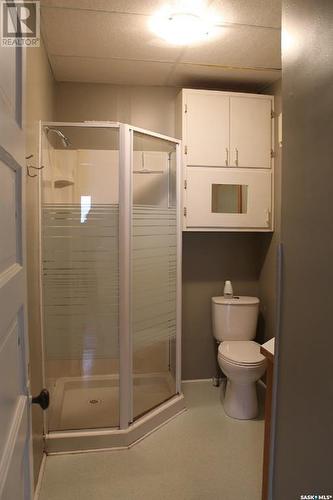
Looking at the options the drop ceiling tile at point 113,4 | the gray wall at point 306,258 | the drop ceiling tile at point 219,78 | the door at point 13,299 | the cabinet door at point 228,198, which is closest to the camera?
the door at point 13,299

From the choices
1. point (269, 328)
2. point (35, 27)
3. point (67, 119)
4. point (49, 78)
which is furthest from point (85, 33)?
point (269, 328)

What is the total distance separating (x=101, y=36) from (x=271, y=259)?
206 cm

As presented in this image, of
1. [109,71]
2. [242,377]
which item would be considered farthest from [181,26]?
[242,377]

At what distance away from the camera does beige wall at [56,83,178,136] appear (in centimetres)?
298

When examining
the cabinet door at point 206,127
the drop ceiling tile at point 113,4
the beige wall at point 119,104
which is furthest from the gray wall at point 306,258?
the beige wall at point 119,104

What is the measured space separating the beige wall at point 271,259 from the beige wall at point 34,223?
5.79ft

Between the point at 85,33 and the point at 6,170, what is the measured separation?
1.82 metres

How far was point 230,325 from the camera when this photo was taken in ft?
10.1

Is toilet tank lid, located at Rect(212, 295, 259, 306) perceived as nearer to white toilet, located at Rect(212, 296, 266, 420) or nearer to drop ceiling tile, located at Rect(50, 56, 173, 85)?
white toilet, located at Rect(212, 296, 266, 420)

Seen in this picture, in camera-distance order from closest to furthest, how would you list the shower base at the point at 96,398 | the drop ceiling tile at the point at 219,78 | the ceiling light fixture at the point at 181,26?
the ceiling light fixture at the point at 181,26
the shower base at the point at 96,398
the drop ceiling tile at the point at 219,78

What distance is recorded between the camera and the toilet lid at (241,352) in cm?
267

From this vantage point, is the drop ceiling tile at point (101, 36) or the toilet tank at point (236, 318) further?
the toilet tank at point (236, 318)

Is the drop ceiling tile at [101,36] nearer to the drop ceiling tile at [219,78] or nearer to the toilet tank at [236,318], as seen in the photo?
the drop ceiling tile at [219,78]

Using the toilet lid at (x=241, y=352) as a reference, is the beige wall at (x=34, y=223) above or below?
above
